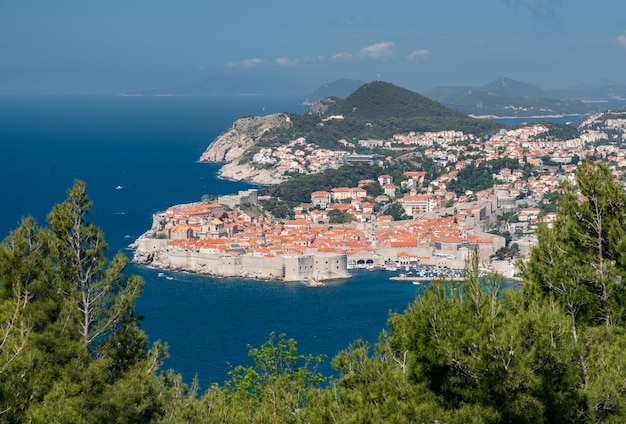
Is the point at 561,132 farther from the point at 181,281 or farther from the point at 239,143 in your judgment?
the point at 181,281

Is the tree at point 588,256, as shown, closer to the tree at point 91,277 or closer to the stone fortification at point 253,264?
the tree at point 91,277

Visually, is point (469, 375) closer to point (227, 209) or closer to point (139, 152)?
point (227, 209)

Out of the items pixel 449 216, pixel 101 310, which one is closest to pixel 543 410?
pixel 101 310

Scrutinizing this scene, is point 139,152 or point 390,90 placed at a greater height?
point 390,90

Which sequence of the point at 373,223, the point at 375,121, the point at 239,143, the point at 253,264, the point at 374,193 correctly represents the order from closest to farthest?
1. the point at 253,264
2. the point at 373,223
3. the point at 374,193
4. the point at 239,143
5. the point at 375,121

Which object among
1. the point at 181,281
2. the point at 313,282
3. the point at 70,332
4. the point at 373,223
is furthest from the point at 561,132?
the point at 70,332

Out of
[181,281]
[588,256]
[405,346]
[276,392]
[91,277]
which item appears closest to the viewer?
[405,346]

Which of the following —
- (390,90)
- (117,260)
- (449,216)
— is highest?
(390,90)
